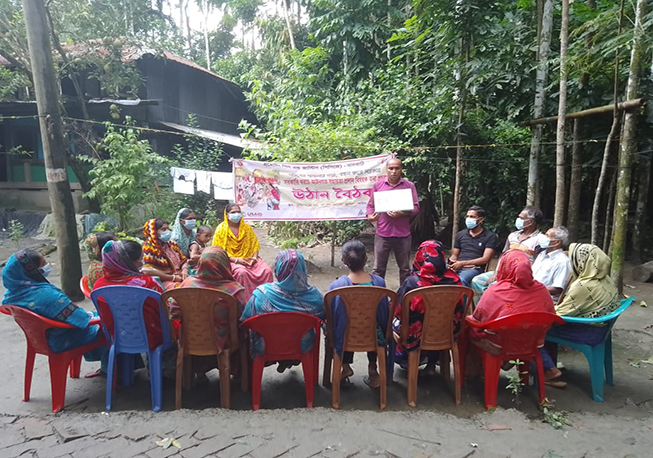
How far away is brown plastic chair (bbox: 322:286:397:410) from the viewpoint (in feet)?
9.15

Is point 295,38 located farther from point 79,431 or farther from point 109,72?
point 79,431

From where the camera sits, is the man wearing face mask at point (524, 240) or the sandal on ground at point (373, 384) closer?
the sandal on ground at point (373, 384)

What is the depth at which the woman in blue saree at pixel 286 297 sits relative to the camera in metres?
2.85

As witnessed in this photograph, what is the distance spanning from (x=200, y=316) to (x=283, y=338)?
606 millimetres

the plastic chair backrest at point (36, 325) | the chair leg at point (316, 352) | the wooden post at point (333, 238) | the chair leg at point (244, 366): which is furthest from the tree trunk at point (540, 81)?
the plastic chair backrest at point (36, 325)

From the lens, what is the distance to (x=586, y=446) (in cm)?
236

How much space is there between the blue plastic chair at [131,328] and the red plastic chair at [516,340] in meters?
2.34

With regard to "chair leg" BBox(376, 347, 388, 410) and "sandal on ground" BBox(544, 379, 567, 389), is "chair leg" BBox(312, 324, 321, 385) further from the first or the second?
"sandal on ground" BBox(544, 379, 567, 389)

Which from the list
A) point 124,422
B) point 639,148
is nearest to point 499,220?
point 639,148

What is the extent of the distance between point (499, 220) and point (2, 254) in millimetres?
11717

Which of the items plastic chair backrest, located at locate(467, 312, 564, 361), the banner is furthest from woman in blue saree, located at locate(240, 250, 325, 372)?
the banner

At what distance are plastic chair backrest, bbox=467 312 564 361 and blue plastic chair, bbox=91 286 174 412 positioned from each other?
2342 millimetres

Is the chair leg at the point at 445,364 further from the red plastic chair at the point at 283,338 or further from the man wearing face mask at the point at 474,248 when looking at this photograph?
the man wearing face mask at the point at 474,248

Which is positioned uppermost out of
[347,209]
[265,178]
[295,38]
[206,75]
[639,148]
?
[295,38]
